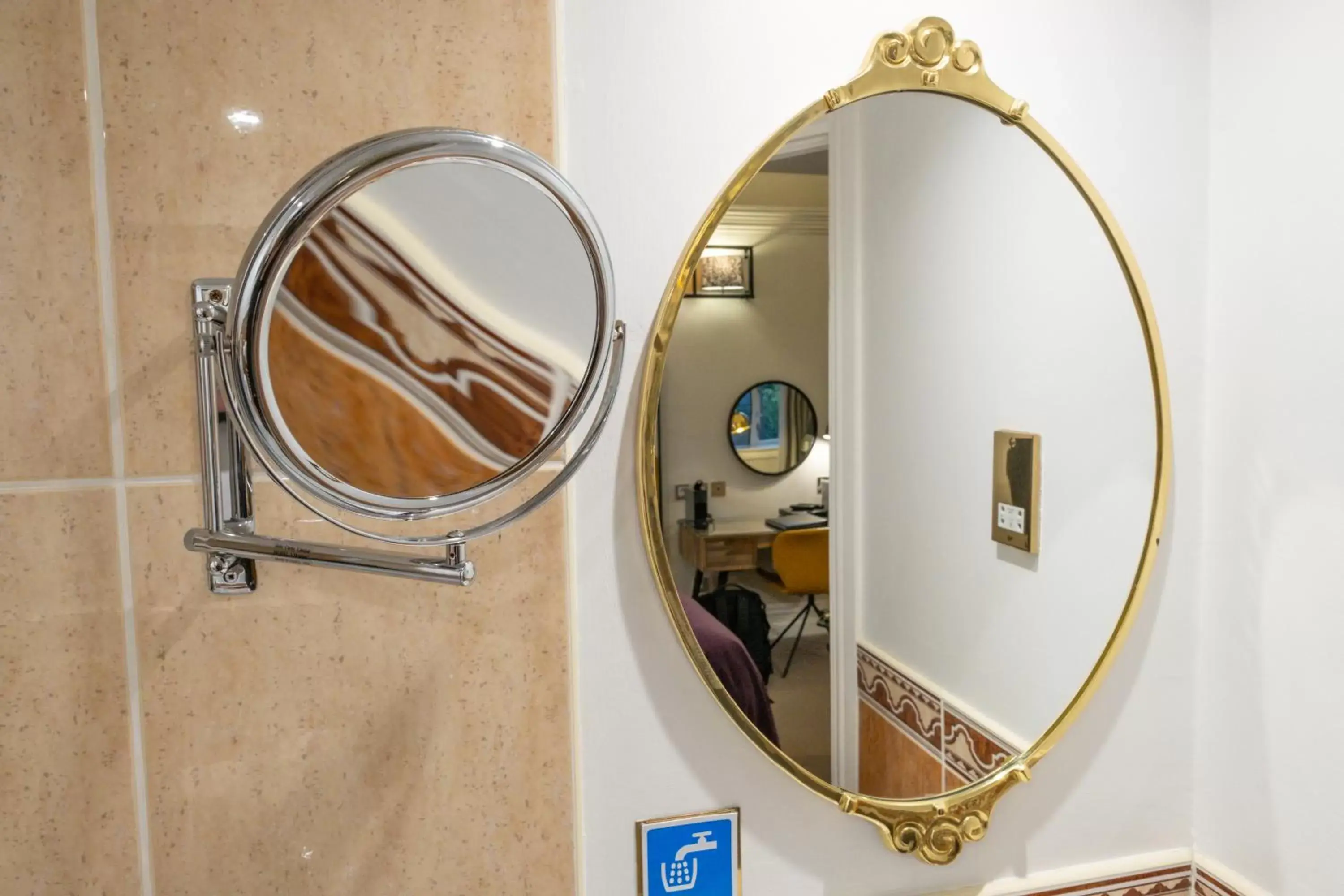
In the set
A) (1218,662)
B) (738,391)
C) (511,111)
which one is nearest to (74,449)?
(511,111)

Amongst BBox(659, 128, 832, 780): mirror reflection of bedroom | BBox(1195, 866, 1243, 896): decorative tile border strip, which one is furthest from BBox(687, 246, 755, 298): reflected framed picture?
BBox(1195, 866, 1243, 896): decorative tile border strip

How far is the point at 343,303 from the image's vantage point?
1.64ft

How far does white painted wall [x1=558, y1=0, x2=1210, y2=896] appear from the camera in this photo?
757mm

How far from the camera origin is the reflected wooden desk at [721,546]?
77cm

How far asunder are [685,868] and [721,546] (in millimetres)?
329

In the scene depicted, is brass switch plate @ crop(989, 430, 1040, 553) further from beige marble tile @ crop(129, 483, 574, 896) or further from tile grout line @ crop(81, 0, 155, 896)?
tile grout line @ crop(81, 0, 155, 896)

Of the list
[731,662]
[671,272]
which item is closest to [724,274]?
[671,272]

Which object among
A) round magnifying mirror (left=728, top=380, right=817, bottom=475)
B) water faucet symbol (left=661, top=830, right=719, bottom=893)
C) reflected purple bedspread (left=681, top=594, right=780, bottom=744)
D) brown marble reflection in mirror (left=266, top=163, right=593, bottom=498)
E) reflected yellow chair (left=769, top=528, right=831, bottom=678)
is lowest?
water faucet symbol (left=661, top=830, right=719, bottom=893)

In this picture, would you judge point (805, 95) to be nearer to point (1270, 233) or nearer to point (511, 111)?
point (511, 111)

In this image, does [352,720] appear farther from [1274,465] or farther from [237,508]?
[1274,465]

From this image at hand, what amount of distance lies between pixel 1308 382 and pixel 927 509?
0.40 metres

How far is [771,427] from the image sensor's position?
778mm

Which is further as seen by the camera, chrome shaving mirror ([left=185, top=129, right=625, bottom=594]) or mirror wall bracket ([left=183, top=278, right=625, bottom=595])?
mirror wall bracket ([left=183, top=278, right=625, bottom=595])

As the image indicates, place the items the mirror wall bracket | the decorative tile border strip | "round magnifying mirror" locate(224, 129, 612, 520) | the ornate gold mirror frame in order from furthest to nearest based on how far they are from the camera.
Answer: the decorative tile border strip
the ornate gold mirror frame
the mirror wall bracket
"round magnifying mirror" locate(224, 129, 612, 520)
